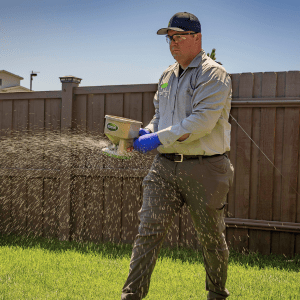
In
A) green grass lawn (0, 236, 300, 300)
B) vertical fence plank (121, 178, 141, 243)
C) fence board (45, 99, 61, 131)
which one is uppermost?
fence board (45, 99, 61, 131)

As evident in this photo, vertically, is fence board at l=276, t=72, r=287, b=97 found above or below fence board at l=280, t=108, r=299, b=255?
above

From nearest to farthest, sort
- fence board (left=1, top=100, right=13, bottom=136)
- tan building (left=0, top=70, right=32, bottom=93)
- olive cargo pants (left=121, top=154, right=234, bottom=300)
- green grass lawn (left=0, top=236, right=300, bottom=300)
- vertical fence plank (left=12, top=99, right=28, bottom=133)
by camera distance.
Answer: olive cargo pants (left=121, top=154, right=234, bottom=300), green grass lawn (left=0, top=236, right=300, bottom=300), vertical fence plank (left=12, top=99, right=28, bottom=133), fence board (left=1, top=100, right=13, bottom=136), tan building (left=0, top=70, right=32, bottom=93)

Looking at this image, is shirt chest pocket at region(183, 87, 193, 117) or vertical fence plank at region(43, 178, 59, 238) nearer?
shirt chest pocket at region(183, 87, 193, 117)

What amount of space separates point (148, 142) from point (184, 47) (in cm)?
62

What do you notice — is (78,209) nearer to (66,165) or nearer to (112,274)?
(66,165)

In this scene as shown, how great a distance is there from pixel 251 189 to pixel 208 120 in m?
2.15

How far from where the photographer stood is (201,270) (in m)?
3.24

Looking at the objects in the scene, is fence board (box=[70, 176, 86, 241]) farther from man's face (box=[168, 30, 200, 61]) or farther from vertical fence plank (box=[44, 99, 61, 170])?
man's face (box=[168, 30, 200, 61])

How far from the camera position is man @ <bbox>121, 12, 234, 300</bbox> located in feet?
6.74

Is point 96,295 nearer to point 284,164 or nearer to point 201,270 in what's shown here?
point 201,270

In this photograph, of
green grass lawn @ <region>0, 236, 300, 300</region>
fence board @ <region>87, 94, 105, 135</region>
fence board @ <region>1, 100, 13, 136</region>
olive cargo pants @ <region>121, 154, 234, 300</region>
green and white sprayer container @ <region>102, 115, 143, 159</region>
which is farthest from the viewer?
fence board @ <region>1, 100, 13, 136</region>

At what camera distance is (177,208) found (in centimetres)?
228

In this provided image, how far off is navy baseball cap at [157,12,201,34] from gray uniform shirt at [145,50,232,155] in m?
0.17

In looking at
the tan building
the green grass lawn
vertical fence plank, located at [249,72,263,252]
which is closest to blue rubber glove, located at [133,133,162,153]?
the green grass lawn
